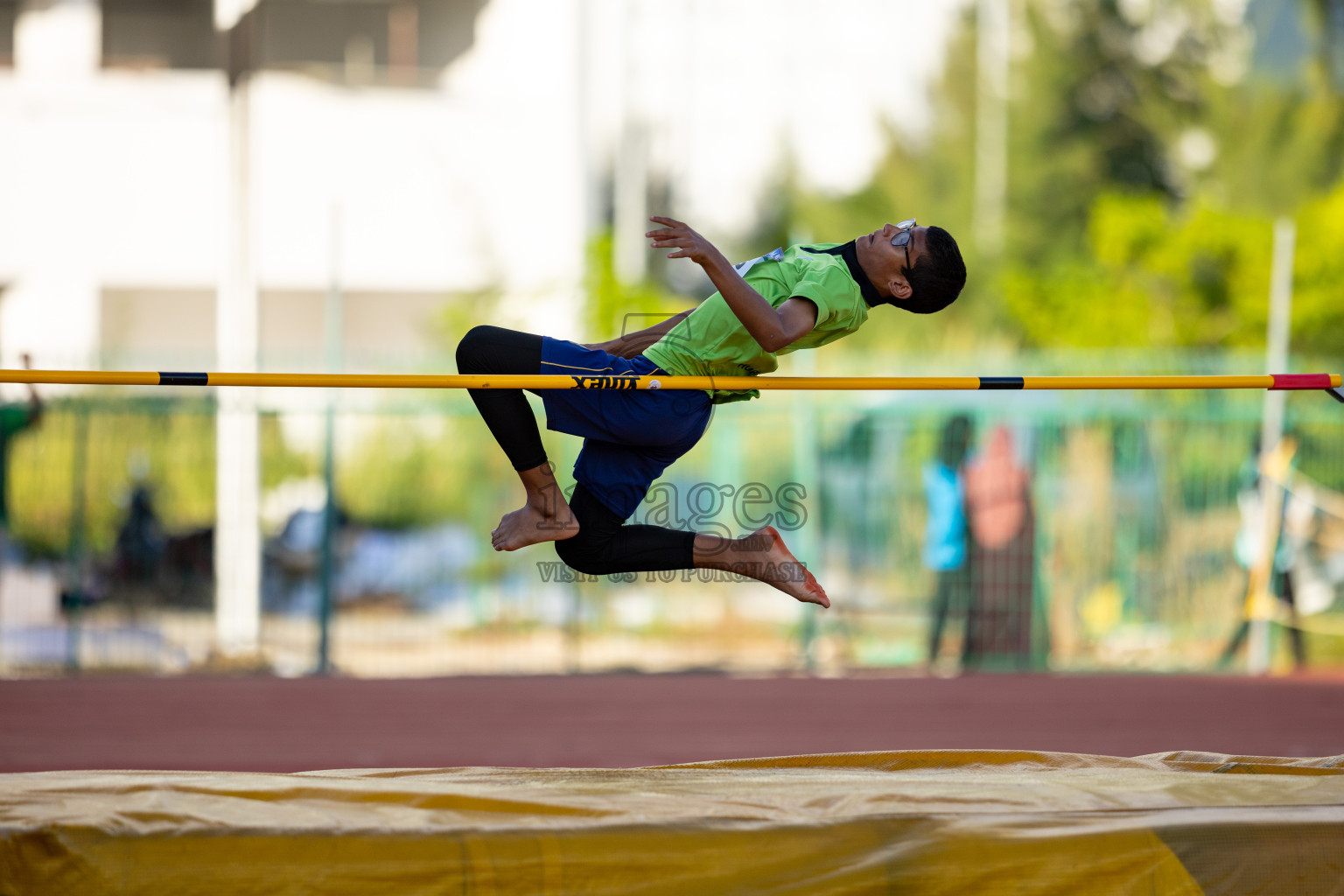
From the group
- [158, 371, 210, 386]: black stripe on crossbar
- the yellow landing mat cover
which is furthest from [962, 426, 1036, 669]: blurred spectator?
[158, 371, 210, 386]: black stripe on crossbar

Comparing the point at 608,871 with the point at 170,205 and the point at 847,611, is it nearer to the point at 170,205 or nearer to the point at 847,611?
the point at 847,611

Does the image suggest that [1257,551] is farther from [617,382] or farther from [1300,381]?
[617,382]

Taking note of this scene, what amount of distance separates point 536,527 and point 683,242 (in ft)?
3.58

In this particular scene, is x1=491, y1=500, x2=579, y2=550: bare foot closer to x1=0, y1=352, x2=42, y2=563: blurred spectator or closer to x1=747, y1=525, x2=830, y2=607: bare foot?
x1=747, y1=525, x2=830, y2=607: bare foot

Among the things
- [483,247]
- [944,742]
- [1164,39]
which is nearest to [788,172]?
[1164,39]

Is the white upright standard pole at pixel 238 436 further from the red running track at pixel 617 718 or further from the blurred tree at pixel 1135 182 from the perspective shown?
the blurred tree at pixel 1135 182

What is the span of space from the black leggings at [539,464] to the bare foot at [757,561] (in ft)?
0.17

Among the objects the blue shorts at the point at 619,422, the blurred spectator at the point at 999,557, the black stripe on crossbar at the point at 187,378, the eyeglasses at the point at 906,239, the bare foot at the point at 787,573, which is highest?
the eyeglasses at the point at 906,239

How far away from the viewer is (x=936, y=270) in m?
4.12

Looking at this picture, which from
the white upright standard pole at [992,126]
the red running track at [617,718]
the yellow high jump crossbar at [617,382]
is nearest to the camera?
the yellow high jump crossbar at [617,382]

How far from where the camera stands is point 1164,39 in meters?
28.4

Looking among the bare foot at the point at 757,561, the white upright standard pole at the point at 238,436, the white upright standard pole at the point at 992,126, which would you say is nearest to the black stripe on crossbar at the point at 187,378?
the bare foot at the point at 757,561

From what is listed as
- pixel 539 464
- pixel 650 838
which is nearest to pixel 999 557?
pixel 539 464

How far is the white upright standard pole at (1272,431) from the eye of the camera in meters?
10.0
